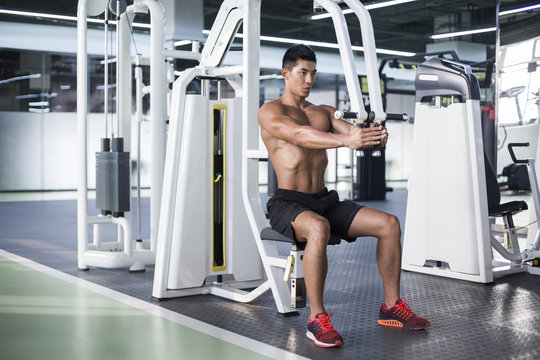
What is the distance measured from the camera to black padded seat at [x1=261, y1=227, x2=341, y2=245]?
10.2 ft

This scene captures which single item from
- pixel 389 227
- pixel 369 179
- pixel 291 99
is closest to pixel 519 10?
pixel 369 179

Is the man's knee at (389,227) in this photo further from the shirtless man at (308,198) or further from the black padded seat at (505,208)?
the black padded seat at (505,208)

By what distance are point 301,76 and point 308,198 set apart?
1.95ft

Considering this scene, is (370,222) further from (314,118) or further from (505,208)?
(505,208)

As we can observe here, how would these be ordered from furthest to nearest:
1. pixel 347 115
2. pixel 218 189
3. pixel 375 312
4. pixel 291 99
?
pixel 218 189
pixel 375 312
pixel 291 99
pixel 347 115

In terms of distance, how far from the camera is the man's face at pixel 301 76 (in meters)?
3.13

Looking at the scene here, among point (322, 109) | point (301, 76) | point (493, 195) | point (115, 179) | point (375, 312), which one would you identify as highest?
point (301, 76)

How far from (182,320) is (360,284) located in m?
1.40

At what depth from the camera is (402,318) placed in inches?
124

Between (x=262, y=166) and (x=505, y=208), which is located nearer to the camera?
(x=505, y=208)

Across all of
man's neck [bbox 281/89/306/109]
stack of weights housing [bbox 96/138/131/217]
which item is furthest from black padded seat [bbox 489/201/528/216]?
stack of weights housing [bbox 96/138/131/217]

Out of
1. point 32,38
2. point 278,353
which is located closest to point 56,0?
point 32,38

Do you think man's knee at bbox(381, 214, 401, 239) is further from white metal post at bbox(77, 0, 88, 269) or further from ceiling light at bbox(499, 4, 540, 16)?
ceiling light at bbox(499, 4, 540, 16)

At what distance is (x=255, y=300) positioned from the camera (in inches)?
149
